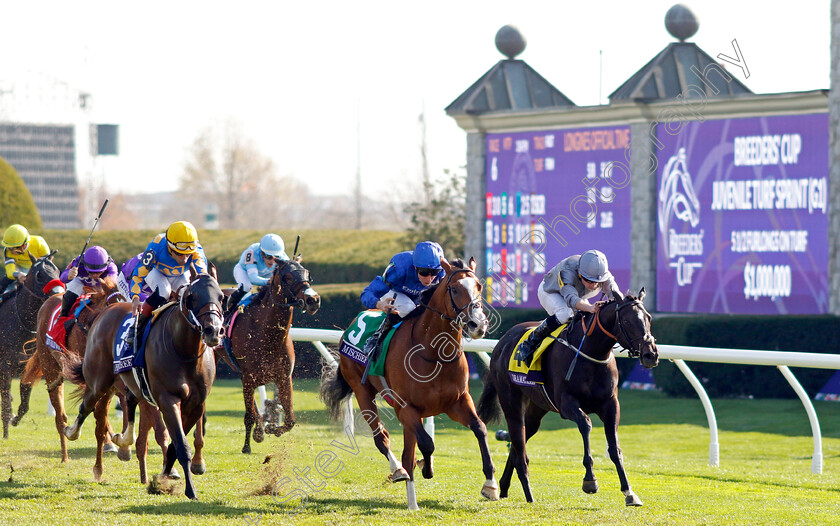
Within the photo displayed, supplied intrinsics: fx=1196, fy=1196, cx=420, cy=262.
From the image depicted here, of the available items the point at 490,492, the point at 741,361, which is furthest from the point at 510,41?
the point at 490,492

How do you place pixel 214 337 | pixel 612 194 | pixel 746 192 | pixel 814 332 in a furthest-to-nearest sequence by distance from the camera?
pixel 612 194 < pixel 746 192 < pixel 814 332 < pixel 214 337

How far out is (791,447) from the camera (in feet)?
31.0

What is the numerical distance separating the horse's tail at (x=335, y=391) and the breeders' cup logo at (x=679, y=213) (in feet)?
22.7

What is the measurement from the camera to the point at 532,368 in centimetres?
623

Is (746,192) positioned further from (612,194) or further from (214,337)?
(214,337)

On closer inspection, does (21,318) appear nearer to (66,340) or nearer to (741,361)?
(66,340)

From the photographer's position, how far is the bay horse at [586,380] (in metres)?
5.66

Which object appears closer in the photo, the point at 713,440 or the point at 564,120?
the point at 713,440

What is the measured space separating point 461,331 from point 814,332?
671cm

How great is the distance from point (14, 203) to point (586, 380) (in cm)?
1671

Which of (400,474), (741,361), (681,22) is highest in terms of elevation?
(681,22)

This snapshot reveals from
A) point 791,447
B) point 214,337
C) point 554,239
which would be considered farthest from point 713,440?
point 554,239

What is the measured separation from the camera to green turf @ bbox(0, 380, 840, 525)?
221 inches

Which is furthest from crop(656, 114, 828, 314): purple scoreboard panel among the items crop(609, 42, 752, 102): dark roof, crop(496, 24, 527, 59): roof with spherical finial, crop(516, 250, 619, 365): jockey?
crop(516, 250, 619, 365): jockey
